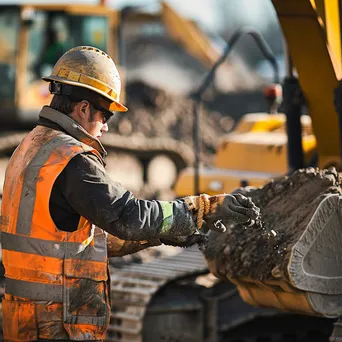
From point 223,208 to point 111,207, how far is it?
48 centimetres

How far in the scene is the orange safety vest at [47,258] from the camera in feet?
14.8

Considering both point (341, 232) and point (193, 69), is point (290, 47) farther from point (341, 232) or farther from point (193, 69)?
point (193, 69)

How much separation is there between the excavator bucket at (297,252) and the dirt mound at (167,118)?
18.0 m

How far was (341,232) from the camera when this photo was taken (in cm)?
569

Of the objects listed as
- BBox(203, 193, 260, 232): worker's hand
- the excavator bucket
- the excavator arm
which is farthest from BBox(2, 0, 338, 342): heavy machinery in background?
BBox(203, 193, 260, 232): worker's hand

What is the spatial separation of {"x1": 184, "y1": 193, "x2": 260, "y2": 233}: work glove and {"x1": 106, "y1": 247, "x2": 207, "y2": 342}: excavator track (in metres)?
2.91

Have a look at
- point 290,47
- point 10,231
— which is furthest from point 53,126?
point 290,47

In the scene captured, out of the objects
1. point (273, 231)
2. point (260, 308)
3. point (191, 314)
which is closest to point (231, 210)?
point (273, 231)

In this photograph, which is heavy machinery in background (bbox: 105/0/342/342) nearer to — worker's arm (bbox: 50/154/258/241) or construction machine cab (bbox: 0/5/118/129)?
worker's arm (bbox: 50/154/258/241)

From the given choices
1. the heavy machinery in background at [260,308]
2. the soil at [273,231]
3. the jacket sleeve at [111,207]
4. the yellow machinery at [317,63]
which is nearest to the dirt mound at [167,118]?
the yellow machinery at [317,63]

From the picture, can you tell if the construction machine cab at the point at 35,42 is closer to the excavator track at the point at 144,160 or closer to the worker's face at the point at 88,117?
the excavator track at the point at 144,160

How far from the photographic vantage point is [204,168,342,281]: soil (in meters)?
5.67

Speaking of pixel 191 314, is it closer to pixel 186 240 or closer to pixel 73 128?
pixel 186 240

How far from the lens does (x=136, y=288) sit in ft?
25.2
